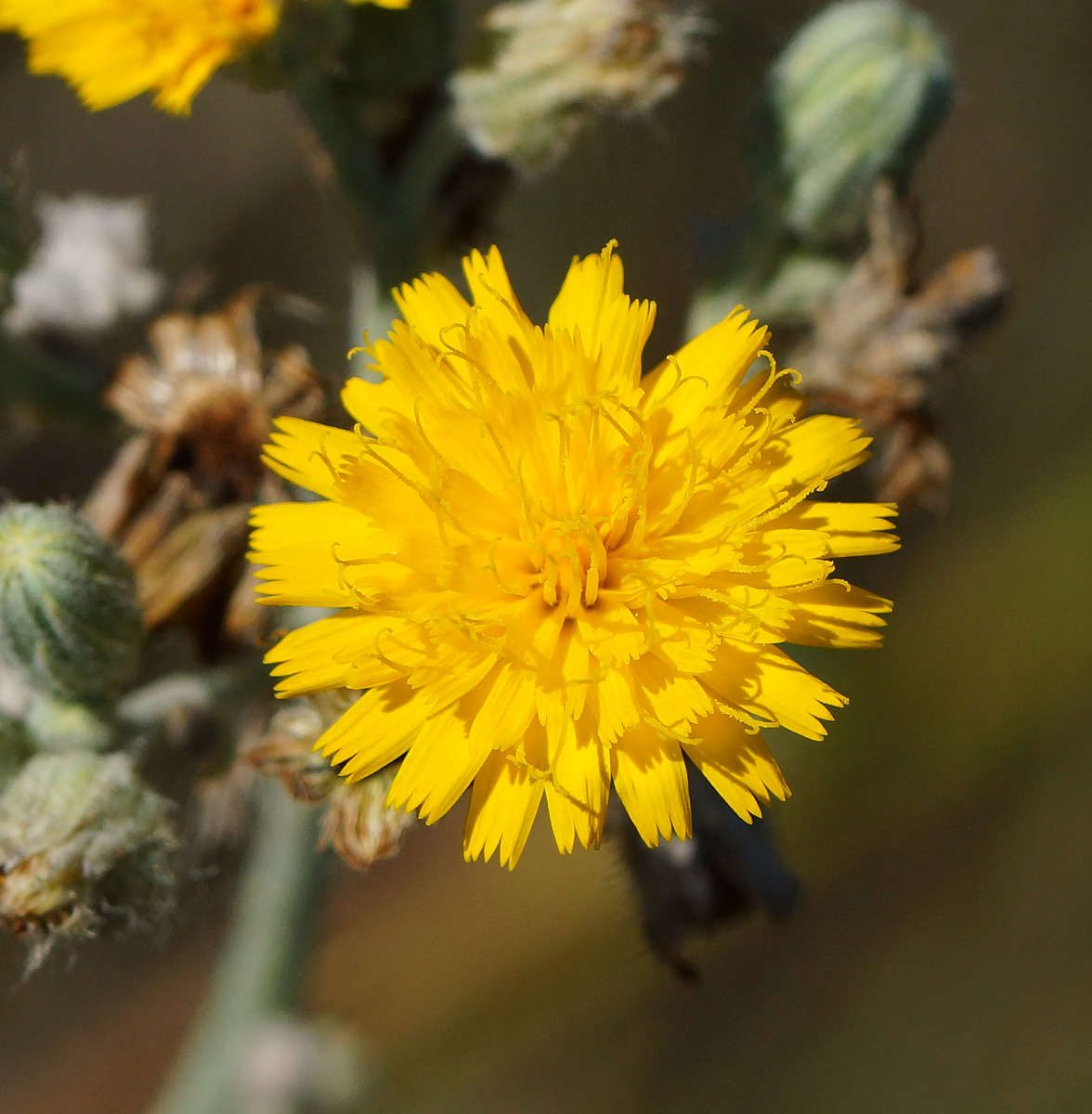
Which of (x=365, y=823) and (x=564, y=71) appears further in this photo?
(x=564, y=71)

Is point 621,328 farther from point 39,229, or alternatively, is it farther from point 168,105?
point 39,229

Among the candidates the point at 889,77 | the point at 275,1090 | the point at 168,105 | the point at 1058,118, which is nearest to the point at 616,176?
the point at 1058,118

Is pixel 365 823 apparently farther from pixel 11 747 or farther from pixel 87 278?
pixel 87 278

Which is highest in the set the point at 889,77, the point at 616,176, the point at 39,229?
the point at 39,229

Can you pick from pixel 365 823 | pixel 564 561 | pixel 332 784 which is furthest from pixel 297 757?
pixel 564 561

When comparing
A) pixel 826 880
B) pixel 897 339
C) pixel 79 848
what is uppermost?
pixel 79 848

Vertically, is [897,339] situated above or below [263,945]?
above
